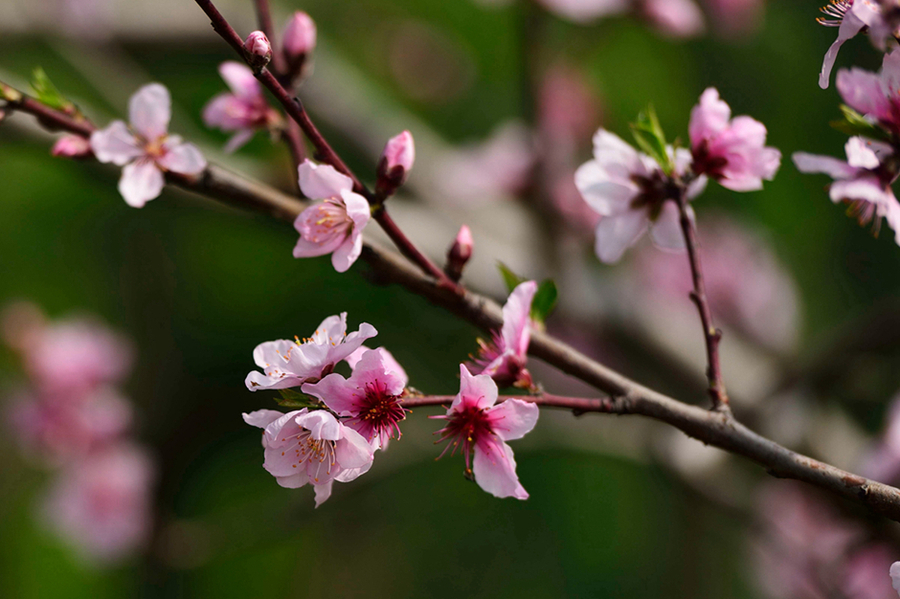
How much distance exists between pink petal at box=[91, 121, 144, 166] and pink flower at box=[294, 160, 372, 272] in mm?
220

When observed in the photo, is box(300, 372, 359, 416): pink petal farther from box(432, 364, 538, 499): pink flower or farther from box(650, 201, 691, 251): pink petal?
box(650, 201, 691, 251): pink petal

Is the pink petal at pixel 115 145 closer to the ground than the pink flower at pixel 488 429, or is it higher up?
higher up

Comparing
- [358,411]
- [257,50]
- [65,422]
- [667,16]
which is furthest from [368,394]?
[65,422]

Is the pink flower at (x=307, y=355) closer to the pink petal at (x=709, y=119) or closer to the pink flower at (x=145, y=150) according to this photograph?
the pink flower at (x=145, y=150)

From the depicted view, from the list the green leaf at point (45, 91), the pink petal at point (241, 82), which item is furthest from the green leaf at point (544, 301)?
the green leaf at point (45, 91)

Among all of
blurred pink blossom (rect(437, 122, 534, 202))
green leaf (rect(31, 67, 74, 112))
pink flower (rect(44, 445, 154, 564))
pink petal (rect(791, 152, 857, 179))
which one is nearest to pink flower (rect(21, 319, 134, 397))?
pink flower (rect(44, 445, 154, 564))

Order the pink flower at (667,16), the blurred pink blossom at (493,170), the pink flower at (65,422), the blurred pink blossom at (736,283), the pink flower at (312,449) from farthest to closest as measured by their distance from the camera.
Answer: the blurred pink blossom at (736,283) < the pink flower at (65,422) < the blurred pink blossom at (493,170) < the pink flower at (667,16) < the pink flower at (312,449)

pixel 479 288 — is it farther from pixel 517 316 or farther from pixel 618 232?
pixel 517 316

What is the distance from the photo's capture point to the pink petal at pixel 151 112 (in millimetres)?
630

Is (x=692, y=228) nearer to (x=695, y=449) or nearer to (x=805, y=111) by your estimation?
(x=695, y=449)

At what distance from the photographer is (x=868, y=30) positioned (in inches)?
18.3

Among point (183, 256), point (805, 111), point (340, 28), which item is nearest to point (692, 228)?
point (805, 111)

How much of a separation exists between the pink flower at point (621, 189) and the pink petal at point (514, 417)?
0.75 feet

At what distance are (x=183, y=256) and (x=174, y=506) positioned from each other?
162cm
